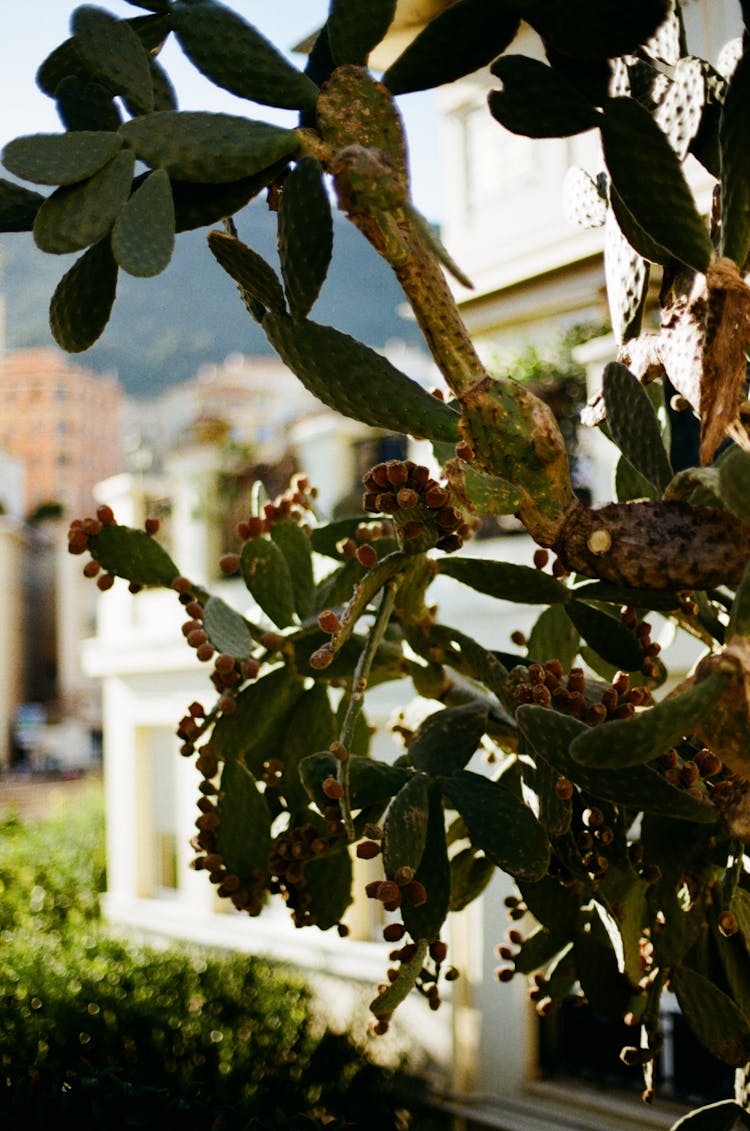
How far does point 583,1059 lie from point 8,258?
171 feet

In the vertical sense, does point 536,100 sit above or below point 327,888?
above

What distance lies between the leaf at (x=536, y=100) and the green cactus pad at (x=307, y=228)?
243mm

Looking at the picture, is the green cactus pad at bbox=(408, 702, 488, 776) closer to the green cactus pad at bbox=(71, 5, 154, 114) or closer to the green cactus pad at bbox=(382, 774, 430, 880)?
the green cactus pad at bbox=(382, 774, 430, 880)

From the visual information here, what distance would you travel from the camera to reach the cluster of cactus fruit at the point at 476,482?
4.43 feet

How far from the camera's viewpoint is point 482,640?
6805 millimetres

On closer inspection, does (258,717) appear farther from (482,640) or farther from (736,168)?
(482,640)

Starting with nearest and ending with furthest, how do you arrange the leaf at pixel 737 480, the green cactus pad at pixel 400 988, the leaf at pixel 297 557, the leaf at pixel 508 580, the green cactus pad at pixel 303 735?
the leaf at pixel 737 480, the green cactus pad at pixel 400 988, the leaf at pixel 508 580, the green cactus pad at pixel 303 735, the leaf at pixel 297 557

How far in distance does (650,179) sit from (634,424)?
0.32 m

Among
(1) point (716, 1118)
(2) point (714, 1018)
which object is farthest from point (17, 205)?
(1) point (716, 1118)

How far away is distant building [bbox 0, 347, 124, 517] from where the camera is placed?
40.0 metres

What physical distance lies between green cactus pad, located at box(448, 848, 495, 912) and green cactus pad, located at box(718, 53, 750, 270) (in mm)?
1071

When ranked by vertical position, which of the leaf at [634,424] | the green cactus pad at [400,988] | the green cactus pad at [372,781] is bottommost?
the green cactus pad at [400,988]

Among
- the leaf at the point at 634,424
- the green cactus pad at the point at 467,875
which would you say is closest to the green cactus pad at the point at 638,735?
the leaf at the point at 634,424

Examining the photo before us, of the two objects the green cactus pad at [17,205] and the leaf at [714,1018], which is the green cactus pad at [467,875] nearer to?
the leaf at [714,1018]
